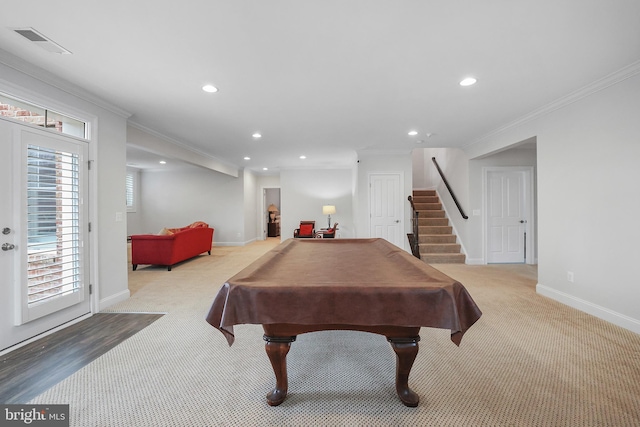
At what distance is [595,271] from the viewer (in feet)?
9.50

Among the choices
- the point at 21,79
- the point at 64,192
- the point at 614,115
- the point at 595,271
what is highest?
the point at 21,79

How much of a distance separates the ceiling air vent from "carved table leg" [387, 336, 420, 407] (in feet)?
10.4

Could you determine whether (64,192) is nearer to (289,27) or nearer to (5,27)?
(5,27)

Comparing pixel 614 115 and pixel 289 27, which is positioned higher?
pixel 289 27

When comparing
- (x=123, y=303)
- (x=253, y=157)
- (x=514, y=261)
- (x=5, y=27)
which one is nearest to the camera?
(x=5, y=27)

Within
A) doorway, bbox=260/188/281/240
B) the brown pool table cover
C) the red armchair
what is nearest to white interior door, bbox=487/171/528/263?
the red armchair

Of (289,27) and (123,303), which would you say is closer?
(289,27)

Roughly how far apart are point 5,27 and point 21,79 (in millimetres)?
636

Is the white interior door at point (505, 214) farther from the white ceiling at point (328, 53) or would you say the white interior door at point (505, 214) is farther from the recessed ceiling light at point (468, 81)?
the recessed ceiling light at point (468, 81)

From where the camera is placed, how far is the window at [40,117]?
2.28 m

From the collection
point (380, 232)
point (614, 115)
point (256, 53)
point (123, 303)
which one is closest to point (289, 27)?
point (256, 53)

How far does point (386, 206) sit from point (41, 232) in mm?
5561

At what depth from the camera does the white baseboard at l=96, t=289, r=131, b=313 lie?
10.4ft

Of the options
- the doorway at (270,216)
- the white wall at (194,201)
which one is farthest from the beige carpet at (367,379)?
the doorway at (270,216)
